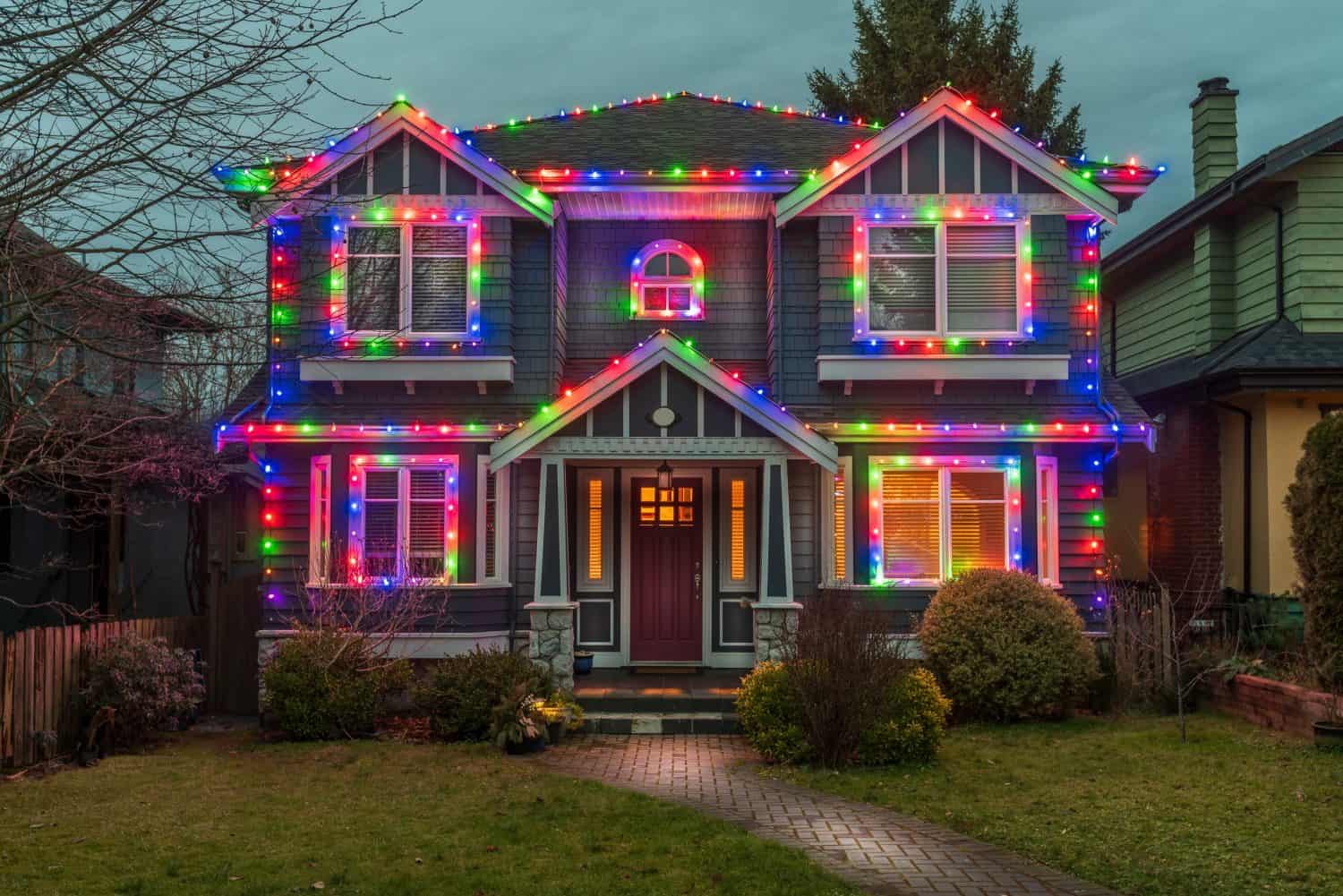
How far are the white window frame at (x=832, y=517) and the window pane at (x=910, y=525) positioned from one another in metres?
0.41

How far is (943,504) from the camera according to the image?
1411 centimetres

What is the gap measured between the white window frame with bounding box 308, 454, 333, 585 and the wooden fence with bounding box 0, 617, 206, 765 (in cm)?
268

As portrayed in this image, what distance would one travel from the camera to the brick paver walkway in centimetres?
677

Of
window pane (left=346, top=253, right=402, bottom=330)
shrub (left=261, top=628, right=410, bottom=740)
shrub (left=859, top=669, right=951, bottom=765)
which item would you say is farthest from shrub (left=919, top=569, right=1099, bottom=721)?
window pane (left=346, top=253, right=402, bottom=330)

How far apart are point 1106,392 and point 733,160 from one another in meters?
5.66

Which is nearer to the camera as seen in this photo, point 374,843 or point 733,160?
point 374,843

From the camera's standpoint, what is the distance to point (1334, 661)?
33.3ft

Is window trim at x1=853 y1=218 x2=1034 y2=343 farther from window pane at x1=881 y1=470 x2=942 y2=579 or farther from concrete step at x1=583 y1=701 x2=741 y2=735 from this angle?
concrete step at x1=583 y1=701 x2=741 y2=735

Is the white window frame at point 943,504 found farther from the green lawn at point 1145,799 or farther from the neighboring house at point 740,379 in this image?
the green lawn at point 1145,799

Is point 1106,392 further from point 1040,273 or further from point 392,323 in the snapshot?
point 392,323

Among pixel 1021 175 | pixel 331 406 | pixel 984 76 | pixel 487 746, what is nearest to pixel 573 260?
pixel 331 406

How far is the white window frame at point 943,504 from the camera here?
45.7 feet

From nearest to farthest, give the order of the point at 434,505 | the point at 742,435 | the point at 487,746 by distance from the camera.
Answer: the point at 487,746, the point at 742,435, the point at 434,505

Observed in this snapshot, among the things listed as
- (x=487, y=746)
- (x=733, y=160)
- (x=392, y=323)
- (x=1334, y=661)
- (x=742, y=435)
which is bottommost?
(x=487, y=746)
